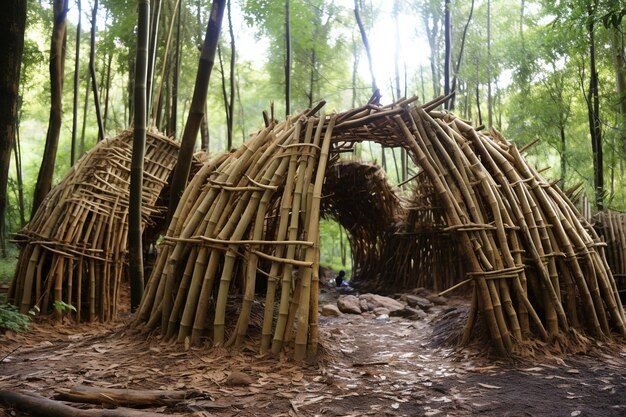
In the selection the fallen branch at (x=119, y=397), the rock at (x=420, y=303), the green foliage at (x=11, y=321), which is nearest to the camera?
the fallen branch at (x=119, y=397)

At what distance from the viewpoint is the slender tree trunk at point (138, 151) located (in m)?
4.31

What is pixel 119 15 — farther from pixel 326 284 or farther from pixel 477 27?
pixel 477 27

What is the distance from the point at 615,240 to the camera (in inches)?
245

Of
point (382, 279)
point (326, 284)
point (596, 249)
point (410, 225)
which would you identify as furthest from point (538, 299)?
point (326, 284)

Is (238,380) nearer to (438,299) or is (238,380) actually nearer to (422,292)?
(438,299)

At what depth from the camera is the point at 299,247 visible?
3.70m

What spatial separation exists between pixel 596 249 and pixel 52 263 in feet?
17.7

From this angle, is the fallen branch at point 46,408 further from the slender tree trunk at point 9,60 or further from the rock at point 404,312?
the rock at point 404,312

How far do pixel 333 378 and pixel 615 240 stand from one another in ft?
15.9

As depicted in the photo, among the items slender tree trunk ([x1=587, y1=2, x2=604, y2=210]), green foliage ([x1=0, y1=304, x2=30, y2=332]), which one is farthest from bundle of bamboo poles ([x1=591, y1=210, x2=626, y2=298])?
green foliage ([x1=0, y1=304, x2=30, y2=332])

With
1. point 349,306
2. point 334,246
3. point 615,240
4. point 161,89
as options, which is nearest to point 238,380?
point 349,306

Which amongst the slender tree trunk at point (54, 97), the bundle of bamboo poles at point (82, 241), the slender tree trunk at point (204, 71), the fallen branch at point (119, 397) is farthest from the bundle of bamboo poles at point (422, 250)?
the fallen branch at point (119, 397)

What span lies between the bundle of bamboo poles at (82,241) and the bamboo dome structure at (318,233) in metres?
1.67

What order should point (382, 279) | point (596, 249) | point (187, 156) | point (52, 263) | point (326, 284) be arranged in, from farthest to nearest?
point (326, 284) → point (382, 279) → point (52, 263) → point (187, 156) → point (596, 249)
